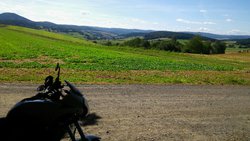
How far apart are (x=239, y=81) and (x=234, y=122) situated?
34.0ft

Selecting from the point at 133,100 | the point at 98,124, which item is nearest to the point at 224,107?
the point at 133,100

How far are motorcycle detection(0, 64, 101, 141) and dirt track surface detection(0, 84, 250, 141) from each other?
347cm

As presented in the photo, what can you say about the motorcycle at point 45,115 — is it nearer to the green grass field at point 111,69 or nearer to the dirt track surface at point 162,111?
the dirt track surface at point 162,111

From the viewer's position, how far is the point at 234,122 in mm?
10312

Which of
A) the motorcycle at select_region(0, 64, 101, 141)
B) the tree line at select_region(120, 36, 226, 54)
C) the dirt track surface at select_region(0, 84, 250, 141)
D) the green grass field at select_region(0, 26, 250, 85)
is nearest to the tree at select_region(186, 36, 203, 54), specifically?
the tree line at select_region(120, 36, 226, 54)

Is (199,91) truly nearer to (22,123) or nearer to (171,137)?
(171,137)

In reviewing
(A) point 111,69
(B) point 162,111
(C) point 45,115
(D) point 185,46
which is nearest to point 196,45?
(D) point 185,46

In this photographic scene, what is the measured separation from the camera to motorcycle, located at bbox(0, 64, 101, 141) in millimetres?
4250

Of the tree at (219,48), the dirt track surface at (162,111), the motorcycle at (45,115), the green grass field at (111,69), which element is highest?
the motorcycle at (45,115)

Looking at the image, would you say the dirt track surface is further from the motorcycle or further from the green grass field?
the motorcycle

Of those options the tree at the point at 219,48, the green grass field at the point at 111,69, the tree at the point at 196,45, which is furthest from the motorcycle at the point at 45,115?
the tree at the point at 219,48

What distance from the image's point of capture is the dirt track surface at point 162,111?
866cm

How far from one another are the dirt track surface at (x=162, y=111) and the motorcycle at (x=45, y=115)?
3.47 meters

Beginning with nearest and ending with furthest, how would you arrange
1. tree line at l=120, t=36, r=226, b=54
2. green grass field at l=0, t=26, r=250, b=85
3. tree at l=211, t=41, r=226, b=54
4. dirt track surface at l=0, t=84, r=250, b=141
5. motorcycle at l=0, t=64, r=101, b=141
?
motorcycle at l=0, t=64, r=101, b=141
dirt track surface at l=0, t=84, r=250, b=141
green grass field at l=0, t=26, r=250, b=85
tree line at l=120, t=36, r=226, b=54
tree at l=211, t=41, r=226, b=54
